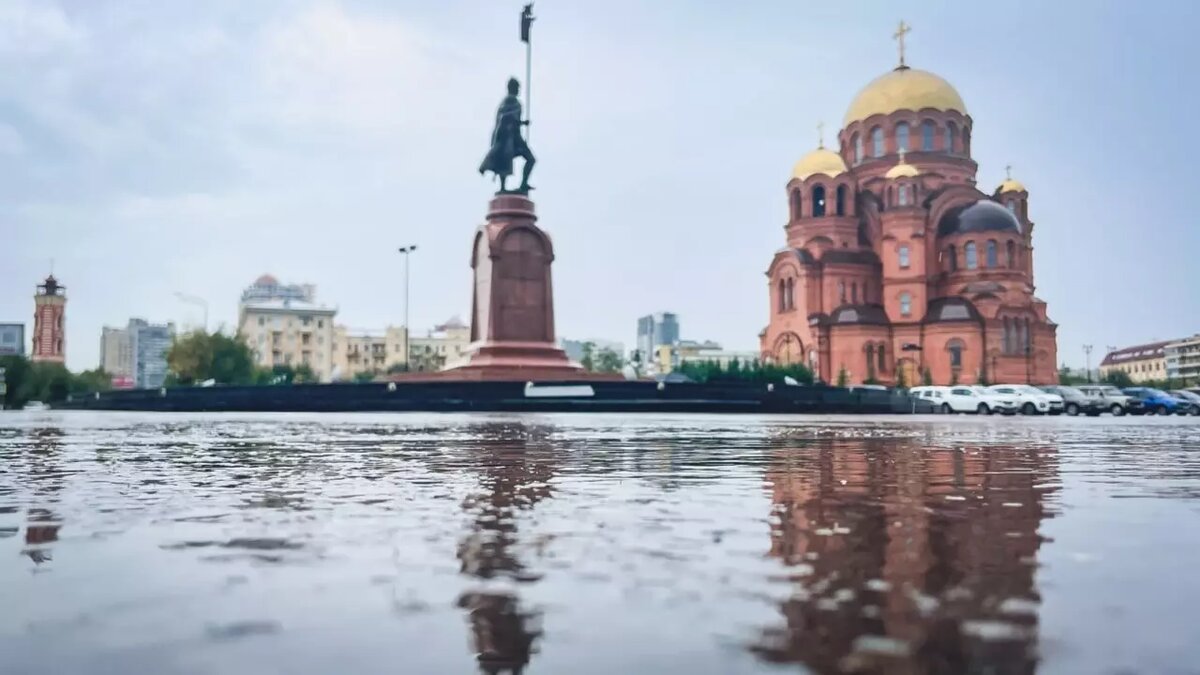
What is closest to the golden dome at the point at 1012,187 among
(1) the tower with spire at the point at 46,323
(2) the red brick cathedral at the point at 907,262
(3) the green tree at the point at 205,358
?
(2) the red brick cathedral at the point at 907,262

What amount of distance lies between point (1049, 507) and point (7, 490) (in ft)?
14.6

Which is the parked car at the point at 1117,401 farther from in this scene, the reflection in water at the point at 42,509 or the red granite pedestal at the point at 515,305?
the reflection in water at the point at 42,509

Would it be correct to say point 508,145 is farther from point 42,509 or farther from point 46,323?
point 46,323

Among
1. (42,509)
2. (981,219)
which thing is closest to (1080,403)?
(981,219)

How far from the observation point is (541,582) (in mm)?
2141

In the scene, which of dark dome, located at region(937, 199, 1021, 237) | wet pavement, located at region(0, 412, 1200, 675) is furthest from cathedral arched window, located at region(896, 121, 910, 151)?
wet pavement, located at region(0, 412, 1200, 675)

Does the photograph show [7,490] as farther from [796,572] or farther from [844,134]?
[844,134]

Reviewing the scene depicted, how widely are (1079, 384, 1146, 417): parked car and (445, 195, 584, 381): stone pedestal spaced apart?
1944 centimetres

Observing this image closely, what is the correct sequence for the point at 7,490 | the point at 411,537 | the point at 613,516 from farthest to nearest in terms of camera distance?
the point at 7,490 < the point at 613,516 < the point at 411,537

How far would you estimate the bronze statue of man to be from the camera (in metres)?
34.1

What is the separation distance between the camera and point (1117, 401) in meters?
36.3

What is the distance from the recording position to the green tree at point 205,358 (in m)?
69.4

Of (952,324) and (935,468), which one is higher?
(952,324)

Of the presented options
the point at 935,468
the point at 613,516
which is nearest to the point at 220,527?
the point at 613,516
